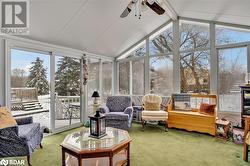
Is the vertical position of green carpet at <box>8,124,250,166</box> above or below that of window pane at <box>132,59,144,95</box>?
below

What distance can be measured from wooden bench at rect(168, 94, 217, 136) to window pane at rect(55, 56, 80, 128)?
267cm

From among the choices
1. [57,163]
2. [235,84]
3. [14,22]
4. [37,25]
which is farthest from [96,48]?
[235,84]

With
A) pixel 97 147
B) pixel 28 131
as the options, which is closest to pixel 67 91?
pixel 28 131

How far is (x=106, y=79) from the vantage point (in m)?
6.13

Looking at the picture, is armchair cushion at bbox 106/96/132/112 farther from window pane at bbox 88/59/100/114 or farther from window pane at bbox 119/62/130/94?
window pane at bbox 119/62/130/94

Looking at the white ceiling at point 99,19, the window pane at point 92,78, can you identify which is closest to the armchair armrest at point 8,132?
the white ceiling at point 99,19

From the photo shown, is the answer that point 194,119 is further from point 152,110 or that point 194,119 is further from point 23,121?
point 23,121

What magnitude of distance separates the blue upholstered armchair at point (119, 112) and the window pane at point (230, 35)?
2.90 m

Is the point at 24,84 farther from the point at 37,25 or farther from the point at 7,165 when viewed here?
the point at 7,165

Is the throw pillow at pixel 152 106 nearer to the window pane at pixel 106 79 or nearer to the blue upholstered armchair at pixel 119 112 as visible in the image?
the blue upholstered armchair at pixel 119 112

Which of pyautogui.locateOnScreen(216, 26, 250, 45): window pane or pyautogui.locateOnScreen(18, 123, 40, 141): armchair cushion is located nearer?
pyautogui.locateOnScreen(18, 123, 40, 141): armchair cushion

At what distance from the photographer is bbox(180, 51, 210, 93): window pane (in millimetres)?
4720
